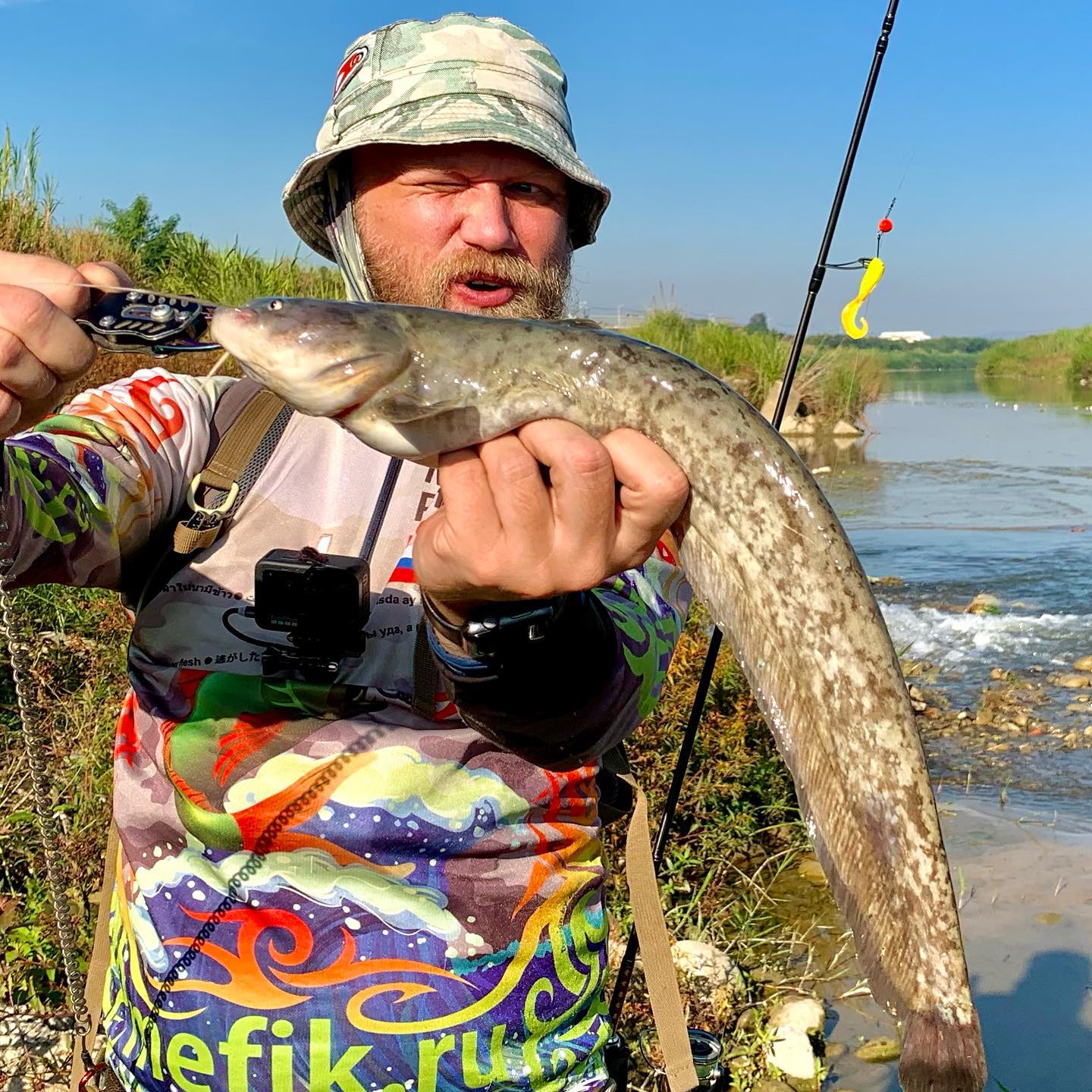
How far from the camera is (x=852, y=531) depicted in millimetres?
12219

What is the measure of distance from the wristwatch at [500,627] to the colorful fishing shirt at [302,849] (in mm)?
234

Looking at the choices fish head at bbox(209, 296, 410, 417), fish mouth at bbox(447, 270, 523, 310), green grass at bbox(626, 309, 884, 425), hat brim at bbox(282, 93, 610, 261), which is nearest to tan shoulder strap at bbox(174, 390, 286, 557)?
fish head at bbox(209, 296, 410, 417)

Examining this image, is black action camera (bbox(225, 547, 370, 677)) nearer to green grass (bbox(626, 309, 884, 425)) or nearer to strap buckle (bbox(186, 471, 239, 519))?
strap buckle (bbox(186, 471, 239, 519))

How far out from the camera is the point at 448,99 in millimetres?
2600

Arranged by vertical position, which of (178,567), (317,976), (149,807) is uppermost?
(178,567)

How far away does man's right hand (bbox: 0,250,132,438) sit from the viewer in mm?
1477

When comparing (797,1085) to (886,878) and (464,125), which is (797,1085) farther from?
(464,125)

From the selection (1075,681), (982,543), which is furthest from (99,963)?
(982,543)

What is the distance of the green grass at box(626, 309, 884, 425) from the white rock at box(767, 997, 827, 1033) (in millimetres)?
13678

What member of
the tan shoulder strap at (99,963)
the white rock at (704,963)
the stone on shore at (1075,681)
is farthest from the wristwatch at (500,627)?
the stone on shore at (1075,681)

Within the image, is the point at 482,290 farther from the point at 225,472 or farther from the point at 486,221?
the point at 225,472

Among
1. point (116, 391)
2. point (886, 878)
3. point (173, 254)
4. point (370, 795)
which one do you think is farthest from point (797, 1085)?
point (173, 254)

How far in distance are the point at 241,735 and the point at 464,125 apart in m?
1.54

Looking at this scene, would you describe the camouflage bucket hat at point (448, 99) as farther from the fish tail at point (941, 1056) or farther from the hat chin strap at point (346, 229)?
the fish tail at point (941, 1056)
